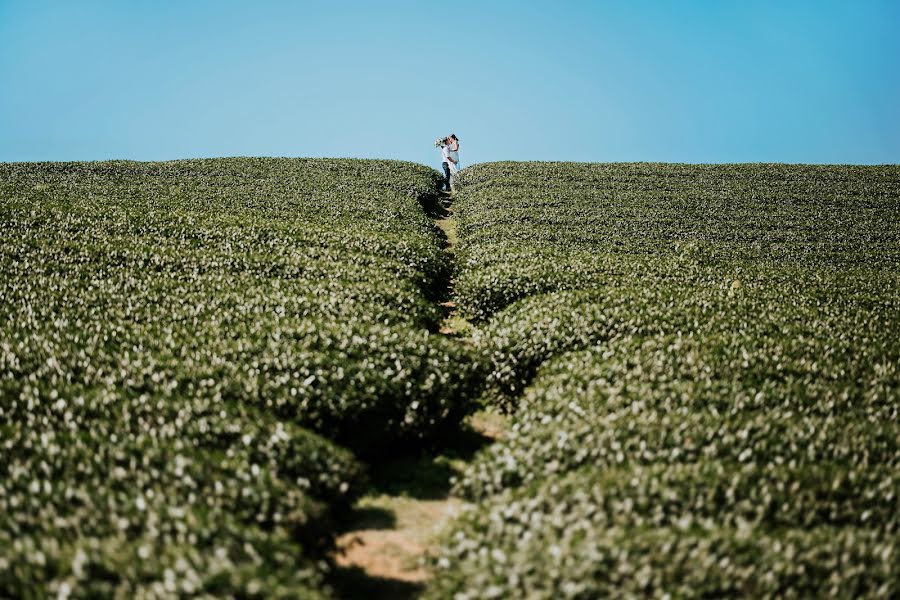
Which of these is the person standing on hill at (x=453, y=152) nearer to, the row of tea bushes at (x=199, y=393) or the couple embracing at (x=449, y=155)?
the couple embracing at (x=449, y=155)

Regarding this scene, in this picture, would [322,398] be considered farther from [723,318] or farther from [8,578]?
[723,318]

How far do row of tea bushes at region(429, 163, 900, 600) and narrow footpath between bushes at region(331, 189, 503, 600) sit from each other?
92 centimetres

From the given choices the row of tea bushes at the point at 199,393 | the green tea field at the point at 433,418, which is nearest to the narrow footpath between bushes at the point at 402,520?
the green tea field at the point at 433,418

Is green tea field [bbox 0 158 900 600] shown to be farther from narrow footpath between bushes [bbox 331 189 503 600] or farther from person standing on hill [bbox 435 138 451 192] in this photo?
person standing on hill [bbox 435 138 451 192]

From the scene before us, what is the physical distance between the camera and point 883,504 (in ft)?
29.2

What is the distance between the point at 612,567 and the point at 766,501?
2.66 m

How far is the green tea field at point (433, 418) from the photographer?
7371 mm

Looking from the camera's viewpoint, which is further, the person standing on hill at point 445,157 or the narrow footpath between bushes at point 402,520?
the person standing on hill at point 445,157

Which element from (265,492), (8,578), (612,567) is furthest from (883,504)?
(8,578)

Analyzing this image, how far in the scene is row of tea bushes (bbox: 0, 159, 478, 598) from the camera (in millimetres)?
7336

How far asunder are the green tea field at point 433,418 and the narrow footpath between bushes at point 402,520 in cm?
7

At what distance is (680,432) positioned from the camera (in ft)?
33.9

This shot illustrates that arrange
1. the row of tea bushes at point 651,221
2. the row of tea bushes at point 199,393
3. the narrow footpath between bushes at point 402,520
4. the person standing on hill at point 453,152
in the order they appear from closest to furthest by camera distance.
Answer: the row of tea bushes at point 199,393 < the narrow footpath between bushes at point 402,520 < the row of tea bushes at point 651,221 < the person standing on hill at point 453,152

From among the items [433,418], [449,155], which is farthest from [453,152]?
[433,418]
